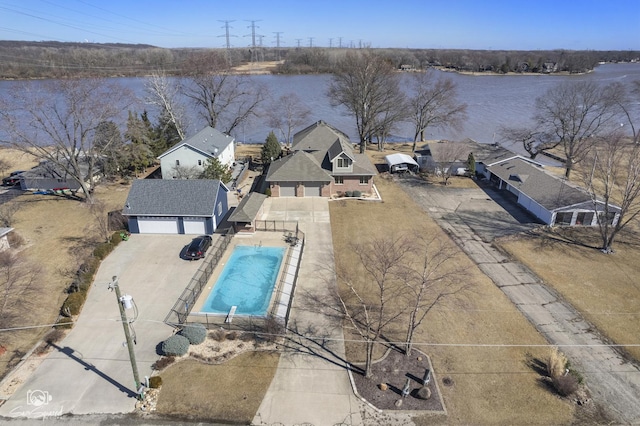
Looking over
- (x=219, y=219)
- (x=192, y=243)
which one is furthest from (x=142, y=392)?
(x=219, y=219)

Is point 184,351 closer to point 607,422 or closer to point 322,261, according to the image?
point 322,261

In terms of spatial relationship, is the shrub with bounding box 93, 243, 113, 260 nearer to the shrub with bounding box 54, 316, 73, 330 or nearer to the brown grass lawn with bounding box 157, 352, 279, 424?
the shrub with bounding box 54, 316, 73, 330

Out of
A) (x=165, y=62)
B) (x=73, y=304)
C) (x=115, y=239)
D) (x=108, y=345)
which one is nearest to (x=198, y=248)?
(x=115, y=239)

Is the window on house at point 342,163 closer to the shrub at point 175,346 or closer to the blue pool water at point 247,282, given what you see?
the blue pool water at point 247,282

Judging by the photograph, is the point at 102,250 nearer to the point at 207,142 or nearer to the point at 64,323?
the point at 64,323

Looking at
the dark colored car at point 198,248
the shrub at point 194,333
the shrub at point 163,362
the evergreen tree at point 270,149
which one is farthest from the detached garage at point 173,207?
the evergreen tree at point 270,149

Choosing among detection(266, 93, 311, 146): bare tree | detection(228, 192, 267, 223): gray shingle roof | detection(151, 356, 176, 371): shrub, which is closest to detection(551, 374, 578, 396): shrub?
detection(151, 356, 176, 371): shrub
